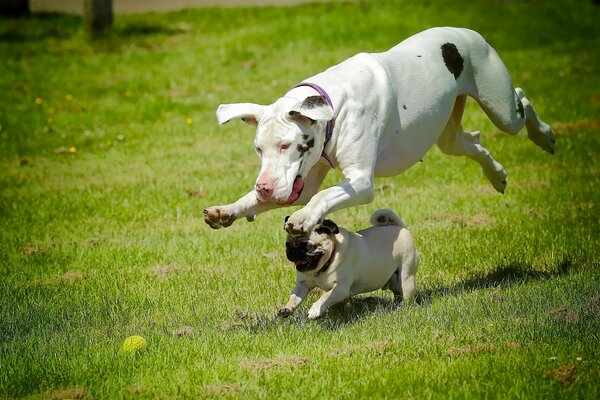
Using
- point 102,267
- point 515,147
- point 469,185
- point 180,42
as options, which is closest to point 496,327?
point 102,267

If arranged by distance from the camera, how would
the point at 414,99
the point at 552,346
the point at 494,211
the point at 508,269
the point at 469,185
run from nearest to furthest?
the point at 552,346 < the point at 414,99 < the point at 508,269 < the point at 494,211 < the point at 469,185

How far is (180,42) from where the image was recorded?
19.8 metres

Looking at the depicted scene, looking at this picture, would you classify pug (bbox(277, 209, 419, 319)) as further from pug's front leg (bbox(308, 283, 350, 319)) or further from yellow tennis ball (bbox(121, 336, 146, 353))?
yellow tennis ball (bbox(121, 336, 146, 353))

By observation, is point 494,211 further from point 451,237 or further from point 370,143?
point 370,143

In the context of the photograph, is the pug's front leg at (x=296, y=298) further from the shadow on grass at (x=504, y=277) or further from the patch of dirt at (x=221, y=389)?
the patch of dirt at (x=221, y=389)

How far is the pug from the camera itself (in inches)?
246

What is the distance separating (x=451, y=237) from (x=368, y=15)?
39.6 ft

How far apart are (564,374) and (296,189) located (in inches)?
74.3

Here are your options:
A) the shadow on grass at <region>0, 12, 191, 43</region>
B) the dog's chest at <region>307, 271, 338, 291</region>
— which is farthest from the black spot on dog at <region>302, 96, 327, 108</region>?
the shadow on grass at <region>0, 12, 191, 43</region>

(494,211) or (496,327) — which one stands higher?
(496,327)

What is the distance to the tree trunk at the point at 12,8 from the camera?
22.3 metres

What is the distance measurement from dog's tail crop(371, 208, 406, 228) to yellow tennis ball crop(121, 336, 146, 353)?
76.0 inches

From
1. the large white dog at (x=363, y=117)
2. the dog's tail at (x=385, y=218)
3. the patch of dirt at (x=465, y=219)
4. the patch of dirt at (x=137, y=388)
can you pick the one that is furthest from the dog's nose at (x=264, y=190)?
the patch of dirt at (x=465, y=219)

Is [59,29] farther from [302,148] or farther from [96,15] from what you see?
[302,148]
